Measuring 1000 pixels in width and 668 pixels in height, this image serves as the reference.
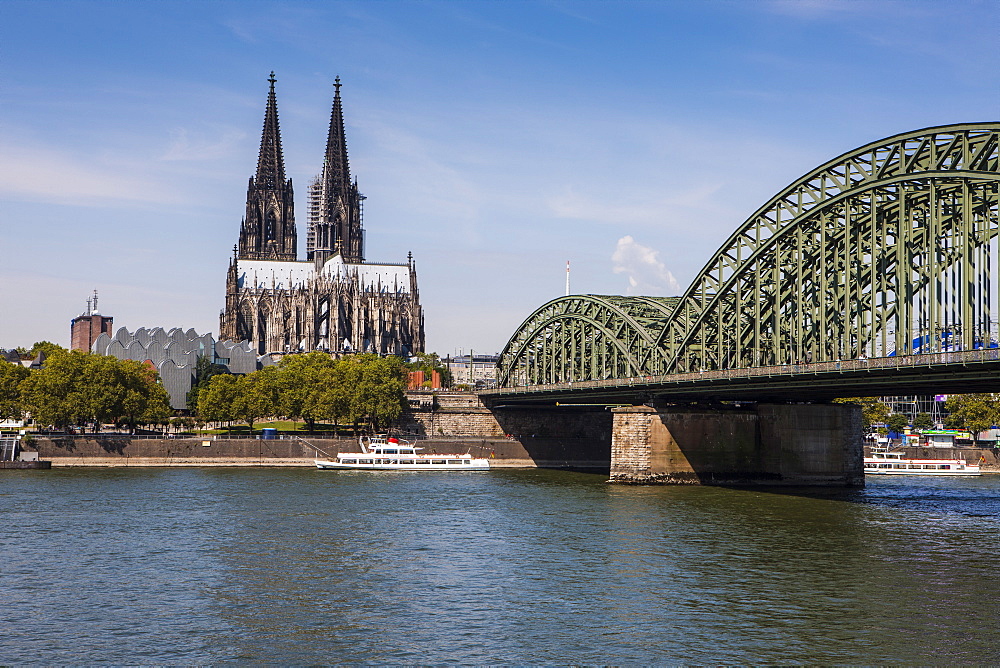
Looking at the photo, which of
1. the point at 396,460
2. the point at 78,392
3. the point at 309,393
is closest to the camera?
the point at 396,460

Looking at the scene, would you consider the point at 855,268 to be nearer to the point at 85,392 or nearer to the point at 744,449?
the point at 744,449

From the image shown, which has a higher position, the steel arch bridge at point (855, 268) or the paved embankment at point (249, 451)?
the steel arch bridge at point (855, 268)

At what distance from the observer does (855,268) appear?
8325cm

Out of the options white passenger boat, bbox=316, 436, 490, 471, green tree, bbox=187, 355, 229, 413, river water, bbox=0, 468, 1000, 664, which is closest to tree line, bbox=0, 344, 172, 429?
white passenger boat, bbox=316, 436, 490, 471

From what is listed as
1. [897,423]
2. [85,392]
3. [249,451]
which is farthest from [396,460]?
[897,423]

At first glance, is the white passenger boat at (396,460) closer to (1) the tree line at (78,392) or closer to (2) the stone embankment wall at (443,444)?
(2) the stone embankment wall at (443,444)

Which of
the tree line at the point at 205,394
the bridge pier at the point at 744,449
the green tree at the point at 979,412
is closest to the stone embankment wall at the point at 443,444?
the tree line at the point at 205,394

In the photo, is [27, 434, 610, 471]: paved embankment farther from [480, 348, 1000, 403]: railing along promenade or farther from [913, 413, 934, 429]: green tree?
[913, 413, 934, 429]: green tree

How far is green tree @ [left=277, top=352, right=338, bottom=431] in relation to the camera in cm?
13175

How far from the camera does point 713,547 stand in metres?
55.6

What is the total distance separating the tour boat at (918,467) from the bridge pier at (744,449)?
29.3 meters

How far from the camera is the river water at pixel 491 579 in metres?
36.1

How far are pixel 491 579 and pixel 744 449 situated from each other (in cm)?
4941

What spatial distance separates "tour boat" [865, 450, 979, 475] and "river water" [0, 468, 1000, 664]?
4295 cm
